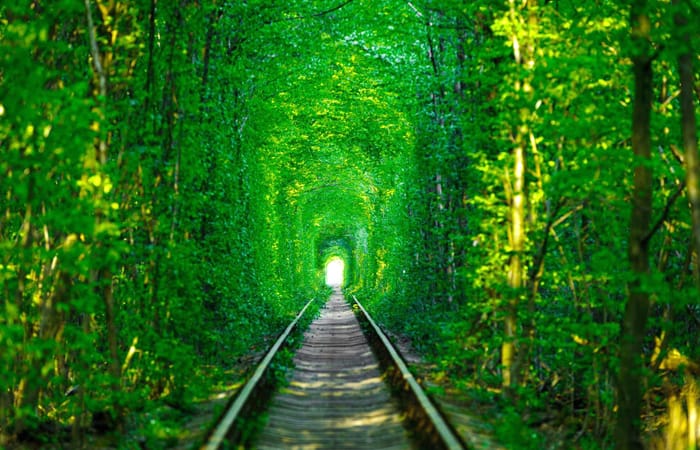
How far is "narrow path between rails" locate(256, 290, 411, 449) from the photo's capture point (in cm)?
760

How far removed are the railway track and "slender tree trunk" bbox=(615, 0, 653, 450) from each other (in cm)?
167

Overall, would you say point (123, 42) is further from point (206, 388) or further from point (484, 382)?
point (484, 382)

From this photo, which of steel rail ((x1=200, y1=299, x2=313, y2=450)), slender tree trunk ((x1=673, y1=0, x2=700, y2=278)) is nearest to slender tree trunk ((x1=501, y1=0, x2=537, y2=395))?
slender tree trunk ((x1=673, y1=0, x2=700, y2=278))

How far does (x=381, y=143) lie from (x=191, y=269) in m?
22.5

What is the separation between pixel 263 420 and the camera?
830 cm

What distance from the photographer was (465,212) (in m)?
11.1

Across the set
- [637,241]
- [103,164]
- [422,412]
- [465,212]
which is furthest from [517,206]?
[103,164]

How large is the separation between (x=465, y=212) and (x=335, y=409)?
11.0 feet

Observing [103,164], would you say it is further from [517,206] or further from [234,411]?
[517,206]

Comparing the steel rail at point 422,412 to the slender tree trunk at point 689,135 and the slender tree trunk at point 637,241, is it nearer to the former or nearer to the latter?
the slender tree trunk at point 637,241

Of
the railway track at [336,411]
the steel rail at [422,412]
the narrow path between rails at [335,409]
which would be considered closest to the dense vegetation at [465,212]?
the steel rail at [422,412]

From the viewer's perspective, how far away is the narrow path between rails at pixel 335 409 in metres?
7.60

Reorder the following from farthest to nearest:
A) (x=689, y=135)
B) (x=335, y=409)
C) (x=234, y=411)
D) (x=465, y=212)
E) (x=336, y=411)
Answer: (x=465, y=212) → (x=335, y=409) → (x=336, y=411) → (x=234, y=411) → (x=689, y=135)

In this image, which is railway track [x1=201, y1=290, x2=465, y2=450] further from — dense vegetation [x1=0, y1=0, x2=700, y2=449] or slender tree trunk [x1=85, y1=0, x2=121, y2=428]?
slender tree trunk [x1=85, y1=0, x2=121, y2=428]
